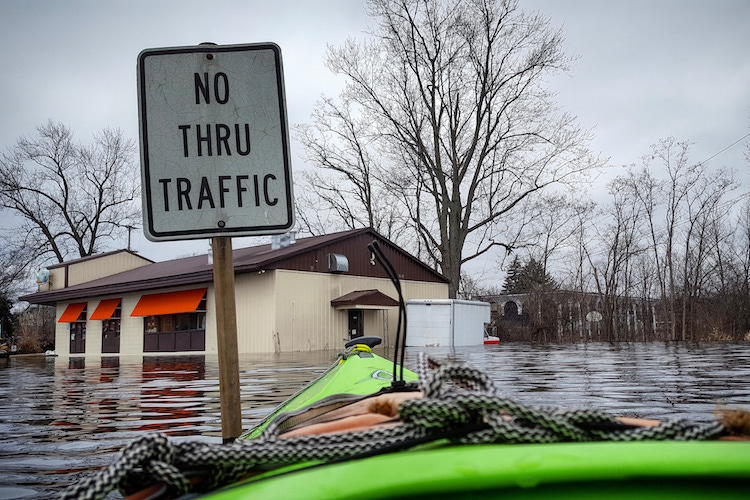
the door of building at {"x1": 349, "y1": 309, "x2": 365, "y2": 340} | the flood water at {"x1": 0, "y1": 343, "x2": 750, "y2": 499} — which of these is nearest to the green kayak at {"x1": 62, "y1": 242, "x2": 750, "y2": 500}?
the flood water at {"x1": 0, "y1": 343, "x2": 750, "y2": 499}

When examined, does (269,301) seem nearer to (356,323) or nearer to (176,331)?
(356,323)

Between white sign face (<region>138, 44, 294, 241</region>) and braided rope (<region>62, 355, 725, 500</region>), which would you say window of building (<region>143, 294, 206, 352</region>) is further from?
braided rope (<region>62, 355, 725, 500</region>)

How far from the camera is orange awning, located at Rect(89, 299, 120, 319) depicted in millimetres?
31953

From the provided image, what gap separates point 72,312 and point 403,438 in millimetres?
38048

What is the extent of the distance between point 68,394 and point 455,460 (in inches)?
327

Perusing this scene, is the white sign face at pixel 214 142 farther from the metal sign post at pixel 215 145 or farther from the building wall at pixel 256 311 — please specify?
the building wall at pixel 256 311

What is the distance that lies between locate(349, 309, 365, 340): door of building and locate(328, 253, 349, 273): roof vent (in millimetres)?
2037

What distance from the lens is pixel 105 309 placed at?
107 feet

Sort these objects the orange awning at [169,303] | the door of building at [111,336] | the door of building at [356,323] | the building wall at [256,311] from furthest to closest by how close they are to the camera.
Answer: the door of building at [111,336]
the door of building at [356,323]
the orange awning at [169,303]
the building wall at [256,311]

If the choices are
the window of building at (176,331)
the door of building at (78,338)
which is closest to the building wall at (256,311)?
the window of building at (176,331)

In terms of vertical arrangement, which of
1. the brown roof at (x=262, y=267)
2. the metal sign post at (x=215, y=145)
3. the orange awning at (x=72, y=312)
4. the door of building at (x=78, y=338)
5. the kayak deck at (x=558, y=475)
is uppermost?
the brown roof at (x=262, y=267)

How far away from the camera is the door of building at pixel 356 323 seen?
93.5ft

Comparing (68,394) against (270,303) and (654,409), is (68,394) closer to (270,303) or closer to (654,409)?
(654,409)

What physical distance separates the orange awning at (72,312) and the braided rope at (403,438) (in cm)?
3694
